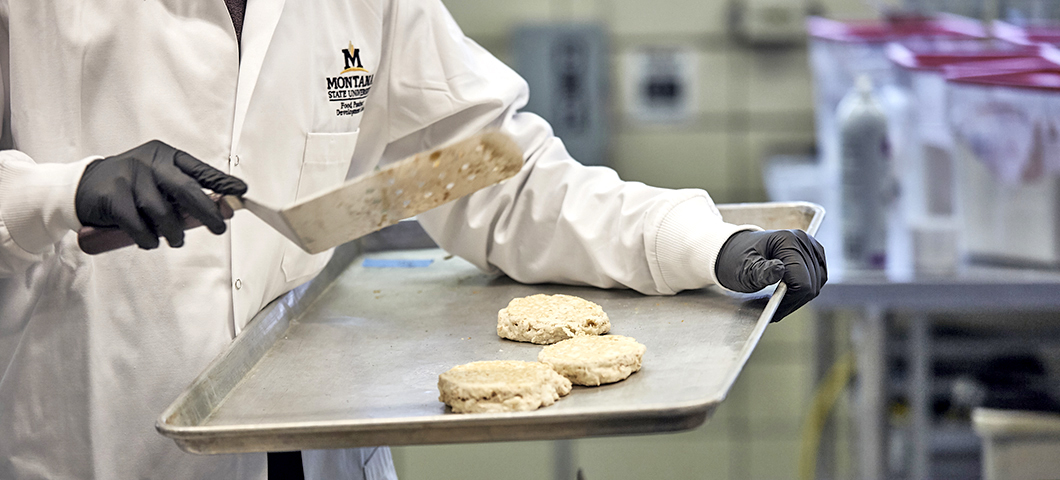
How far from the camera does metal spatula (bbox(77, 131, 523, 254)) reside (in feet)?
2.86

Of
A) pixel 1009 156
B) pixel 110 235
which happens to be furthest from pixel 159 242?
pixel 1009 156

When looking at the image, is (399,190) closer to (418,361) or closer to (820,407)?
(418,361)

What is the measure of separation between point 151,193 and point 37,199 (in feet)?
0.50

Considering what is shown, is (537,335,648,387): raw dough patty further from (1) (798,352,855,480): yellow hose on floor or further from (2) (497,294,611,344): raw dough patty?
(1) (798,352,855,480): yellow hose on floor

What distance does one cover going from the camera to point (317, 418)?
91 centimetres

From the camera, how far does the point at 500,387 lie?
3.07ft

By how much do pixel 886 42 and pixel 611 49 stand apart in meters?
1.12

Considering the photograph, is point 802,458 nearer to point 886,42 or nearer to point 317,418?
point 886,42

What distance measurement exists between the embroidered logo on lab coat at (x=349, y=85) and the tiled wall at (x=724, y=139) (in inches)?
81.7

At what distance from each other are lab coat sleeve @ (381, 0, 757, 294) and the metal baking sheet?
5cm

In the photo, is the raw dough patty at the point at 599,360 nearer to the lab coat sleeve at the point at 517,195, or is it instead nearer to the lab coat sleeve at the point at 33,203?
the lab coat sleeve at the point at 517,195

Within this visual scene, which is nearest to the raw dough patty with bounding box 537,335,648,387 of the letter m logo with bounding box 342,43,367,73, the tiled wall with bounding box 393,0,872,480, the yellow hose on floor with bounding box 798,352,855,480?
the letter m logo with bounding box 342,43,367,73

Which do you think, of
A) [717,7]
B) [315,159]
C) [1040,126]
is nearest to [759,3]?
[717,7]

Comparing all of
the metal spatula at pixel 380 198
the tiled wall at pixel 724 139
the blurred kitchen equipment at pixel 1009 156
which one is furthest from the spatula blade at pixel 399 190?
the tiled wall at pixel 724 139
